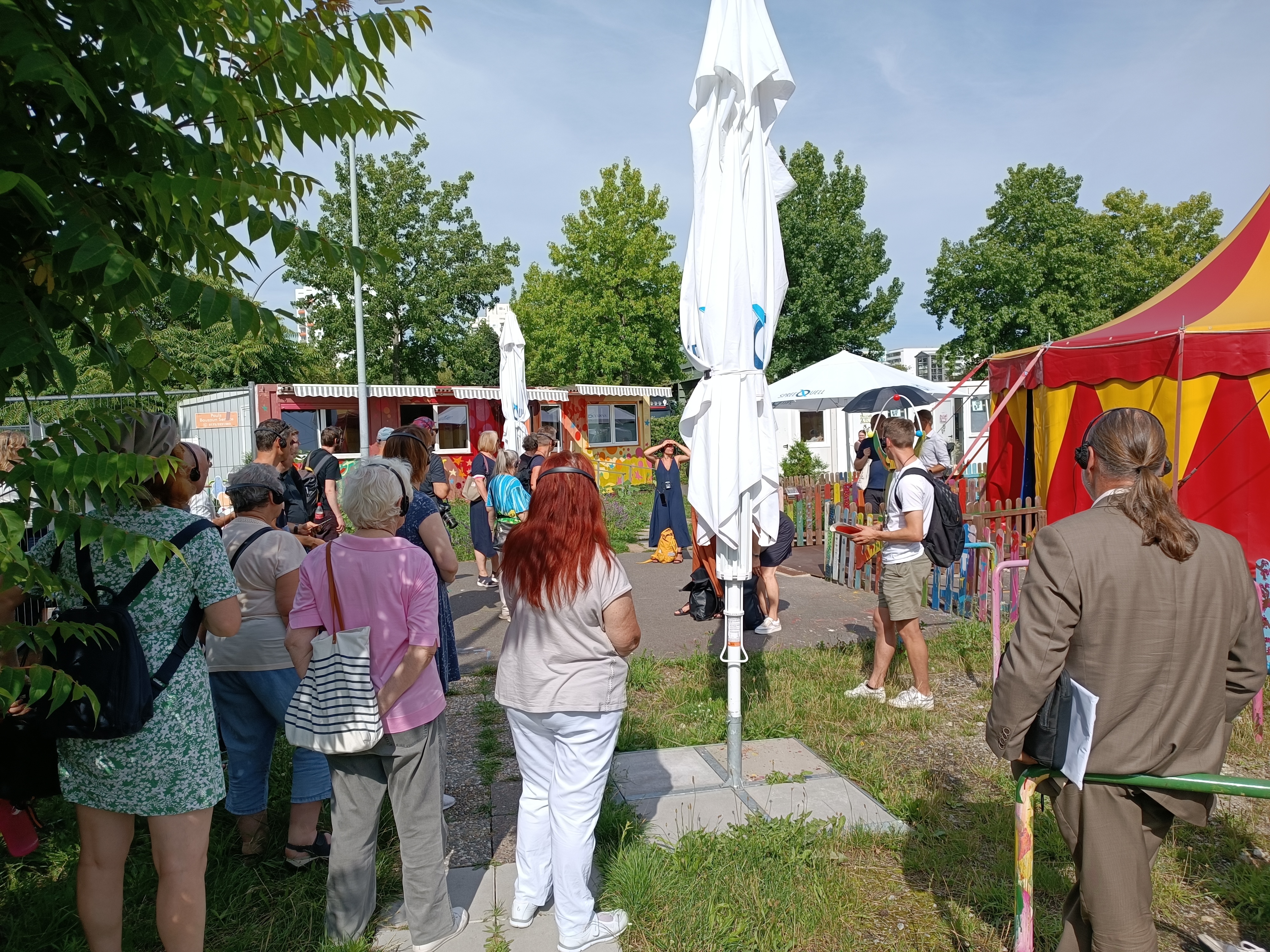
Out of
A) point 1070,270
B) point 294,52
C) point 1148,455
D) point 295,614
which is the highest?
point 1070,270

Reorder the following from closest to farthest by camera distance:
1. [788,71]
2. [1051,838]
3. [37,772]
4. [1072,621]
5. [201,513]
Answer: [1072,621]
[37,772]
[1051,838]
[788,71]
[201,513]

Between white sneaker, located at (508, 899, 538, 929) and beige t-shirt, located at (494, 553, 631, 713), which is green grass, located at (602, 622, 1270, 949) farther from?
beige t-shirt, located at (494, 553, 631, 713)

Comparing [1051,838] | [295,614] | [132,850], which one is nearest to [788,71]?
[295,614]

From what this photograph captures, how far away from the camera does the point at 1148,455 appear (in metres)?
2.36

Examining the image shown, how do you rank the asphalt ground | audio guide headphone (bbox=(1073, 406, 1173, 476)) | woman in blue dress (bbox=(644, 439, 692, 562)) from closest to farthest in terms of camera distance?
audio guide headphone (bbox=(1073, 406, 1173, 476)), the asphalt ground, woman in blue dress (bbox=(644, 439, 692, 562))

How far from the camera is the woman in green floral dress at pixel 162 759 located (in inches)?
98.3

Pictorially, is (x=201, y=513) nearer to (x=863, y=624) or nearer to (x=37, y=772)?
(x=37, y=772)

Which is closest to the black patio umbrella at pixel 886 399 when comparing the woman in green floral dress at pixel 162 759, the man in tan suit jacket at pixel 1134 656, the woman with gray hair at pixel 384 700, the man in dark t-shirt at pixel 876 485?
the man in dark t-shirt at pixel 876 485

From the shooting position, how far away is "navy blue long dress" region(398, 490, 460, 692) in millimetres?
4152

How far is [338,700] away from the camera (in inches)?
109

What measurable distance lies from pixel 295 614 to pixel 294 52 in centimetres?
185

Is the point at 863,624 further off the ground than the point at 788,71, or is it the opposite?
the point at 788,71

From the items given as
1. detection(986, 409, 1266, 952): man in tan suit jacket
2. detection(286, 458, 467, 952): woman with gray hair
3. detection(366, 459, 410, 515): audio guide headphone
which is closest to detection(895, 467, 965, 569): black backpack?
detection(986, 409, 1266, 952): man in tan suit jacket

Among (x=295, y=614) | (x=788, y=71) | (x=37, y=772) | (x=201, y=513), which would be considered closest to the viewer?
(x=37, y=772)
